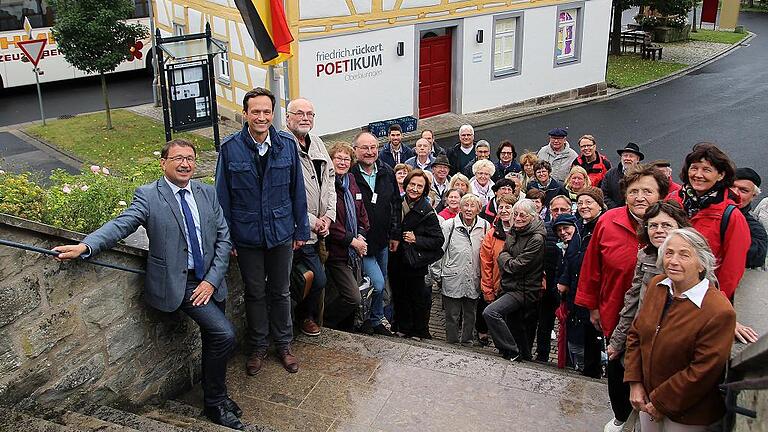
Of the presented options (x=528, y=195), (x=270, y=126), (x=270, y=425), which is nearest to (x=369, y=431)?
(x=270, y=425)

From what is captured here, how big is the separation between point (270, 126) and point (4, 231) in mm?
1850

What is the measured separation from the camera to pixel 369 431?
4918mm

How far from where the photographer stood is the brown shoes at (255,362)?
5.51m

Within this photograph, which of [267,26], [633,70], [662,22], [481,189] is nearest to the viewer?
[267,26]

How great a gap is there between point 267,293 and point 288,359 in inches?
20.0

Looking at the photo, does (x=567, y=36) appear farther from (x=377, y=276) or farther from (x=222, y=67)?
(x=377, y=276)

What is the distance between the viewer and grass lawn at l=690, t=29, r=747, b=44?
34.8 m

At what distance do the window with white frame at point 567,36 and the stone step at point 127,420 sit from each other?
19953mm

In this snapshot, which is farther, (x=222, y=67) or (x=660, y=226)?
(x=222, y=67)

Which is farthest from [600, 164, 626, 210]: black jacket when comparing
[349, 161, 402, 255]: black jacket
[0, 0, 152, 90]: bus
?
[0, 0, 152, 90]: bus

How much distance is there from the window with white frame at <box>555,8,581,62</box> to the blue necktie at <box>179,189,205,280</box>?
19.3 metres

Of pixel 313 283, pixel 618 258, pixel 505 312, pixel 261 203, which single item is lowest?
pixel 505 312

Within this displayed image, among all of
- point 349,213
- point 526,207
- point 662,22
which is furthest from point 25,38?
point 662,22

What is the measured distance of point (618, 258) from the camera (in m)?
5.02
